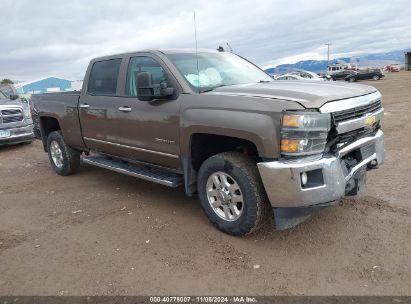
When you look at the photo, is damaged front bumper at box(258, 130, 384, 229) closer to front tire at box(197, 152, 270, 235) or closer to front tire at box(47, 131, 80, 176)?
front tire at box(197, 152, 270, 235)

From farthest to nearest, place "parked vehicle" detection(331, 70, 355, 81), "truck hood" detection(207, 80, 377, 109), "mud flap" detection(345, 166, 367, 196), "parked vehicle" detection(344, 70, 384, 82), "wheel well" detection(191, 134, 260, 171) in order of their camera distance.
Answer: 1. "parked vehicle" detection(331, 70, 355, 81)
2. "parked vehicle" detection(344, 70, 384, 82)
3. "wheel well" detection(191, 134, 260, 171)
4. "mud flap" detection(345, 166, 367, 196)
5. "truck hood" detection(207, 80, 377, 109)

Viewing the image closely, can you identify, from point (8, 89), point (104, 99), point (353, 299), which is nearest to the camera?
point (353, 299)

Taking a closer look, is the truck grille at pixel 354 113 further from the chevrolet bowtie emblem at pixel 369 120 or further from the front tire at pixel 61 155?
the front tire at pixel 61 155

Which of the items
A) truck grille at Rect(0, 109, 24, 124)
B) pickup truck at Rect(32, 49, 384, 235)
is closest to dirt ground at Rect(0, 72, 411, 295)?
pickup truck at Rect(32, 49, 384, 235)


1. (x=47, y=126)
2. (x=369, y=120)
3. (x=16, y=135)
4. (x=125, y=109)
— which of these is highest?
(x=125, y=109)

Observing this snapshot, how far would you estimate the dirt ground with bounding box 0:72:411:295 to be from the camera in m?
3.14

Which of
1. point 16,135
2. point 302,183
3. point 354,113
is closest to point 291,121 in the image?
point 302,183

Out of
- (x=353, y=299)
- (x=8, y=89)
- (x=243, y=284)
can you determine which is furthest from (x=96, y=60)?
(x=8, y=89)

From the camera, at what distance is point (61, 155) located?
6.65 m

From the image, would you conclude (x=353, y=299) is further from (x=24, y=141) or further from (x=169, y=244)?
(x=24, y=141)

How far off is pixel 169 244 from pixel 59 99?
345 cm

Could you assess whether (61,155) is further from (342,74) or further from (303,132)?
(342,74)

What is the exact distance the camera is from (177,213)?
4.70 metres

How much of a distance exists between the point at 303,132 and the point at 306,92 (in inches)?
18.1
